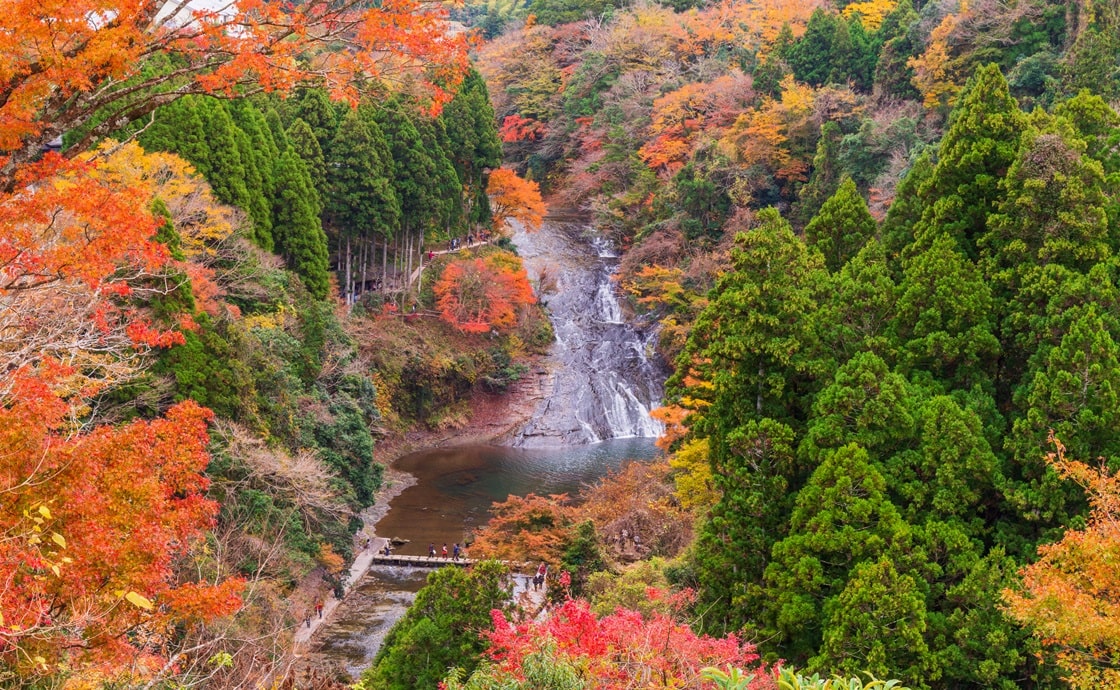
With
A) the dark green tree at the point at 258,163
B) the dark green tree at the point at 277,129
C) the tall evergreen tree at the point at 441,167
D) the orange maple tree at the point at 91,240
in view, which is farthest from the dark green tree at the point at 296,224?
the orange maple tree at the point at 91,240

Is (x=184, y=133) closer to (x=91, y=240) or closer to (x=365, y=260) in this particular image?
(x=365, y=260)

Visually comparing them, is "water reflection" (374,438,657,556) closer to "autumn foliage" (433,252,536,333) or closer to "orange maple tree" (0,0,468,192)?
"autumn foliage" (433,252,536,333)

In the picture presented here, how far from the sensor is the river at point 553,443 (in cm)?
2131

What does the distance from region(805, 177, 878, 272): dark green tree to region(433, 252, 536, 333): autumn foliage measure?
2022cm

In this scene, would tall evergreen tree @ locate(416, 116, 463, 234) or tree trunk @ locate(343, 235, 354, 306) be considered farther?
tall evergreen tree @ locate(416, 116, 463, 234)

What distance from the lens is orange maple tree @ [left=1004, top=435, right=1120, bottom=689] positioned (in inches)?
303

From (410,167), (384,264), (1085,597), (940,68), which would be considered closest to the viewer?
(1085,597)

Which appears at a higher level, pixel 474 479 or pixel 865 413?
pixel 865 413

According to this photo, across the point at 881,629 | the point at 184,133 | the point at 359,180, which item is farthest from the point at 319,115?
the point at 881,629

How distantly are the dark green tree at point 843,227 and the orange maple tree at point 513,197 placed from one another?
24.4 m

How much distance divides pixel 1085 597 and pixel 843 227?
964 cm

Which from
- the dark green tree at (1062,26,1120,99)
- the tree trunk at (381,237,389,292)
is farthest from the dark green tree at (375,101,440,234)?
the dark green tree at (1062,26,1120,99)

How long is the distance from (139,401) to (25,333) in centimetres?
838

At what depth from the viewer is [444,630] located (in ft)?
39.8
